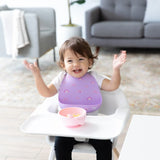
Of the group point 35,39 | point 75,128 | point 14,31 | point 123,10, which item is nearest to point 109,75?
point 35,39

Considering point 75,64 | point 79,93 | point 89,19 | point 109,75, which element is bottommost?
point 109,75

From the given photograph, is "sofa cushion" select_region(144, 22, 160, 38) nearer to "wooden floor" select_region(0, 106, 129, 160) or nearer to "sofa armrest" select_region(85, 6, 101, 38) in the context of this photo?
"sofa armrest" select_region(85, 6, 101, 38)

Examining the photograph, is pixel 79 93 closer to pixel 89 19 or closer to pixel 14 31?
pixel 14 31

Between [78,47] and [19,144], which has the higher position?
[78,47]

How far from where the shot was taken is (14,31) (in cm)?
373

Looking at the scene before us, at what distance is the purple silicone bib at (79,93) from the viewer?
1625mm

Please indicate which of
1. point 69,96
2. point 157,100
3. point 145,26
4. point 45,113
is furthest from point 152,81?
point 45,113

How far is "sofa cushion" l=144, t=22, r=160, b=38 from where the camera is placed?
4407 mm

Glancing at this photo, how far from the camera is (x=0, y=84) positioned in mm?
3512

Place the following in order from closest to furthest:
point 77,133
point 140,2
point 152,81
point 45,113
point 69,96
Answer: point 77,133
point 45,113
point 69,96
point 152,81
point 140,2

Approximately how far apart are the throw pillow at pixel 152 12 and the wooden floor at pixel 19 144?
2.72 metres

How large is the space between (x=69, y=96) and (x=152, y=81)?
2027 mm

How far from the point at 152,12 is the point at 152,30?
1.39 ft

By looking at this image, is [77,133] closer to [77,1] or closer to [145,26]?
[145,26]
